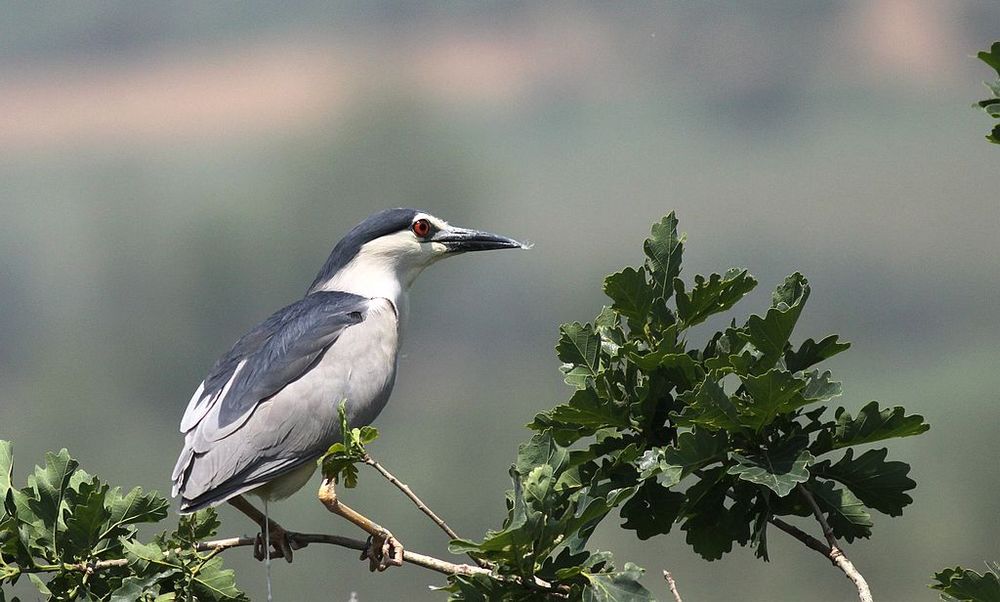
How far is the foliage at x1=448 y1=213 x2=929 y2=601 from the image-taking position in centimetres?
151

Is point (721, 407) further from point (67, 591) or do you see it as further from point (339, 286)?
point (339, 286)

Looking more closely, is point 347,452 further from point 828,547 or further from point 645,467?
point 828,547

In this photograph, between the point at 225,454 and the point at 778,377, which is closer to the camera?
the point at 778,377

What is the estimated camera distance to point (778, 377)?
1.49m

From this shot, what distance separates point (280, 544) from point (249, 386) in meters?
0.40

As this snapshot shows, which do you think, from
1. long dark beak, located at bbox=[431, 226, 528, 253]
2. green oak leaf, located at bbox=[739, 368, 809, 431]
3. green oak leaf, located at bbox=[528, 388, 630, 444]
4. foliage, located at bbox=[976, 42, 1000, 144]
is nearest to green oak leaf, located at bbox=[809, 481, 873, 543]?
green oak leaf, located at bbox=[739, 368, 809, 431]

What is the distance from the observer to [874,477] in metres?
1.64

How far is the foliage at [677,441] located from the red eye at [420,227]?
1824 millimetres

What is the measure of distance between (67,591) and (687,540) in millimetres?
891

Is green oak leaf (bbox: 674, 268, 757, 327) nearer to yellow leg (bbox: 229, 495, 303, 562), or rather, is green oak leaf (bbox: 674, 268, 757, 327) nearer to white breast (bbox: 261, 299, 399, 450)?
yellow leg (bbox: 229, 495, 303, 562)

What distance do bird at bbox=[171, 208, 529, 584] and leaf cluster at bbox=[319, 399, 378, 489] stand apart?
0.59 m

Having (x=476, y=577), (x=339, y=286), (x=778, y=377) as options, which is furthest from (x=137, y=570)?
(x=339, y=286)

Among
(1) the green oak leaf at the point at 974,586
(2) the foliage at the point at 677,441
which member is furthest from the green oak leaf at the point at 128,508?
(1) the green oak leaf at the point at 974,586

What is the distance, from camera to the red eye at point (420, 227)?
3568 millimetres
